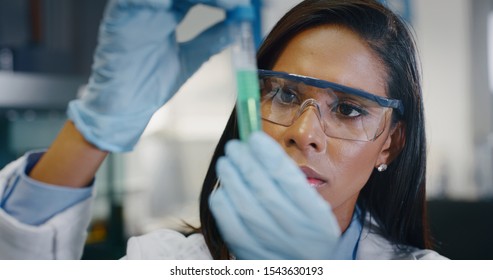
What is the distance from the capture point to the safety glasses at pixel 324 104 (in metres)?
0.88

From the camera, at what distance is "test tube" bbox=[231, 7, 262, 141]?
83 centimetres

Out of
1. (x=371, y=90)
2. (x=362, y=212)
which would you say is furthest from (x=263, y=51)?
(x=362, y=212)

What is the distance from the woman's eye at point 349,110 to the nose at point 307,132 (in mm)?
48

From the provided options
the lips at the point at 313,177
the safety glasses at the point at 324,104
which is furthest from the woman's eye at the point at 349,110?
the lips at the point at 313,177

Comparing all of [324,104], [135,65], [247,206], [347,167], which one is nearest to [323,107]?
[324,104]

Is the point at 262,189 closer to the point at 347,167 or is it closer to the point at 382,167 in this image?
the point at 347,167

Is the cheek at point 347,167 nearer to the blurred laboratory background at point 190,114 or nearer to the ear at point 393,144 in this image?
the ear at point 393,144

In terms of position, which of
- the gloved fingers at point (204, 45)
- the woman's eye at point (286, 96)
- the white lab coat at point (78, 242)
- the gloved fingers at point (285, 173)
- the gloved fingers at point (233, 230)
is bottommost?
the white lab coat at point (78, 242)

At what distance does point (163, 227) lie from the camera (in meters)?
1.11

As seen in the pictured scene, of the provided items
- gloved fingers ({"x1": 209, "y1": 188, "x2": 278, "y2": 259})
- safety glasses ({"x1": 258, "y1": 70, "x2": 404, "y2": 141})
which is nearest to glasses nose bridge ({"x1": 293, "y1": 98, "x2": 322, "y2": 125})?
safety glasses ({"x1": 258, "y1": 70, "x2": 404, "y2": 141})

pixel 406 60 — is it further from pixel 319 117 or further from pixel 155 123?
pixel 155 123

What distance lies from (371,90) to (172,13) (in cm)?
43

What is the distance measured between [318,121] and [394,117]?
0.58 ft

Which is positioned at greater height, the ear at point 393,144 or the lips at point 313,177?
the ear at point 393,144
